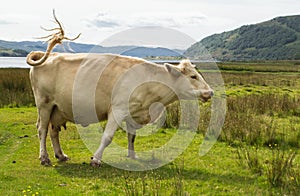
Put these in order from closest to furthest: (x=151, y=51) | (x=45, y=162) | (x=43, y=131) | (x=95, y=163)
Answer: (x=95, y=163), (x=45, y=162), (x=43, y=131), (x=151, y=51)

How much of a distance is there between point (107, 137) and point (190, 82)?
2043 millimetres

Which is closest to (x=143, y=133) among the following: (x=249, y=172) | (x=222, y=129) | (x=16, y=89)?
(x=222, y=129)

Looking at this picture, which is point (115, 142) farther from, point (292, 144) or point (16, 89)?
point (16, 89)

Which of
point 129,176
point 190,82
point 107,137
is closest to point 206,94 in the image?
point 190,82

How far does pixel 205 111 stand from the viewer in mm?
14094

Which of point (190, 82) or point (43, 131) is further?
point (43, 131)

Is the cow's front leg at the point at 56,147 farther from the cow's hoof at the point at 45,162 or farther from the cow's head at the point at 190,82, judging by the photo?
the cow's head at the point at 190,82

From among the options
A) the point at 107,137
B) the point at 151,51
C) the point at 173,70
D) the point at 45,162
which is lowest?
the point at 45,162

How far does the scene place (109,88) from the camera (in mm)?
7984

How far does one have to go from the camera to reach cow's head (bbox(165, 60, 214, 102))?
320 inches

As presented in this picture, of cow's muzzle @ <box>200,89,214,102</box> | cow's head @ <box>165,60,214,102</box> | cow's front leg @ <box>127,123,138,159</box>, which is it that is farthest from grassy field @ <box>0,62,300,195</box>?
cow's head @ <box>165,60,214,102</box>

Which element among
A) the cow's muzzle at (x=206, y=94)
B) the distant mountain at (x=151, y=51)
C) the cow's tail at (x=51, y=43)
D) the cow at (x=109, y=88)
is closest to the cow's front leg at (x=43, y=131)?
the cow at (x=109, y=88)

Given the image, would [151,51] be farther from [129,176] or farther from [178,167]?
[129,176]

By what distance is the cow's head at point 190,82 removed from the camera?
8.12 metres
